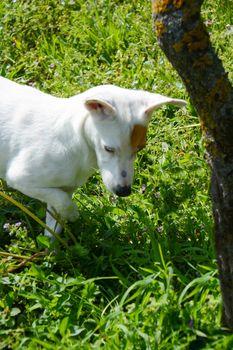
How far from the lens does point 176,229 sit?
462 centimetres

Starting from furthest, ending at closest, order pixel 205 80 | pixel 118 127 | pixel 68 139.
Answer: pixel 68 139 → pixel 118 127 → pixel 205 80

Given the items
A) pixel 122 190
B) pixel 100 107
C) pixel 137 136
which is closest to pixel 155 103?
pixel 137 136

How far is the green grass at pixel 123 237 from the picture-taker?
3.82 meters

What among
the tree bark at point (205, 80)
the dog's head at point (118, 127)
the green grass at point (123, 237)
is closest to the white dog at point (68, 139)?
the dog's head at point (118, 127)

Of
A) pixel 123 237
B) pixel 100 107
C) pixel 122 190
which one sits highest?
pixel 100 107

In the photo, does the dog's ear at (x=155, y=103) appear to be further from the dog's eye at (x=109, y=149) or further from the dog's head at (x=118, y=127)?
the dog's eye at (x=109, y=149)

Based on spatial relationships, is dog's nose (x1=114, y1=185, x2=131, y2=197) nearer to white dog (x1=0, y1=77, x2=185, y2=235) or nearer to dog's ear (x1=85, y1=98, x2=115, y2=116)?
white dog (x1=0, y1=77, x2=185, y2=235)

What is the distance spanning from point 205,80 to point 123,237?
1.71 m

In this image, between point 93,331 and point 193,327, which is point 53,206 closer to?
point 93,331

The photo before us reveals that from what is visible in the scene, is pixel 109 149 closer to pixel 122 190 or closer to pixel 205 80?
pixel 122 190

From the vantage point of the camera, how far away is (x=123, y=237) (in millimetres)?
4648

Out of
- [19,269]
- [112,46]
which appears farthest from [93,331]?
[112,46]

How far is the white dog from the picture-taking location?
4137 millimetres

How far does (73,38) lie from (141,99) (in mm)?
2447
